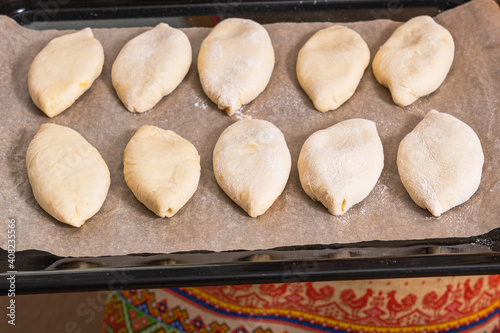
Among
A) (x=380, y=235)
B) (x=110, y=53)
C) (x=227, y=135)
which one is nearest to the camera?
(x=380, y=235)

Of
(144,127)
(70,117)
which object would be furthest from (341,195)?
(70,117)

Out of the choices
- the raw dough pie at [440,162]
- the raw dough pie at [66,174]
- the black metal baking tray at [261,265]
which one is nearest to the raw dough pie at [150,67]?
the raw dough pie at [66,174]

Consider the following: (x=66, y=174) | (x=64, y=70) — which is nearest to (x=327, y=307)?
(x=66, y=174)

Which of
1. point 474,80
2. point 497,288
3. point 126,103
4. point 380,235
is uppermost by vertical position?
point 126,103

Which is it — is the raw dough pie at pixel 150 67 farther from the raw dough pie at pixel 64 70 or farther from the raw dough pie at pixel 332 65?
the raw dough pie at pixel 332 65

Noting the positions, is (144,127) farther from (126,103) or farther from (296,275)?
(296,275)

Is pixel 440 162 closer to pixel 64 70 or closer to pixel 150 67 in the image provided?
pixel 150 67
